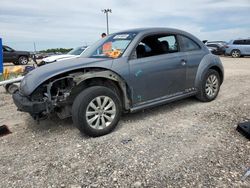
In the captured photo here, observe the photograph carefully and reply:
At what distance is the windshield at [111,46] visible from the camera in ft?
14.6

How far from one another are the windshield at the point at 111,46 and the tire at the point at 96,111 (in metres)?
0.80

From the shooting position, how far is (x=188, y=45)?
17.1 feet

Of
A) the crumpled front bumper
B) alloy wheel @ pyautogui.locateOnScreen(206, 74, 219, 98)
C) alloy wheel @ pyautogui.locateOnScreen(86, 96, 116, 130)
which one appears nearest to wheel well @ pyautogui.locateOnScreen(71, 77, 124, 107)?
alloy wheel @ pyautogui.locateOnScreen(86, 96, 116, 130)

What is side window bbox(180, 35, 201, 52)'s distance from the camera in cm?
512

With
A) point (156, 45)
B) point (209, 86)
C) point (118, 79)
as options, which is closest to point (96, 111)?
point (118, 79)

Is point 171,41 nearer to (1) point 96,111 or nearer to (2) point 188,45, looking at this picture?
(2) point 188,45

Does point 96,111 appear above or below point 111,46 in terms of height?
below

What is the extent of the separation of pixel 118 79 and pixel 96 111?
0.65 m

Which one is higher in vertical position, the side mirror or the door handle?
the side mirror

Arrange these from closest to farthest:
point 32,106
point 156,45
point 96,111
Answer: point 32,106 → point 96,111 → point 156,45

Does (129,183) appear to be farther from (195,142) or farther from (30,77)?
(30,77)

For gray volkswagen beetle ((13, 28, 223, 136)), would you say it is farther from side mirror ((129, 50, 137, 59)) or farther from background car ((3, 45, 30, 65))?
background car ((3, 45, 30, 65))

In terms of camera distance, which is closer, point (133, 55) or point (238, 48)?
point (133, 55)

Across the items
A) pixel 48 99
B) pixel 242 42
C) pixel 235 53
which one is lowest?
pixel 235 53
